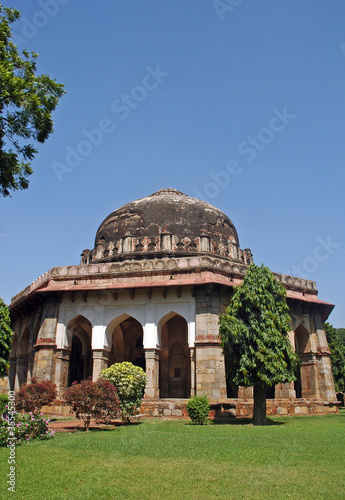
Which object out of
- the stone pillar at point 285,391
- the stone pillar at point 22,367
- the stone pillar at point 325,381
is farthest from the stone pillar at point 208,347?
the stone pillar at point 22,367

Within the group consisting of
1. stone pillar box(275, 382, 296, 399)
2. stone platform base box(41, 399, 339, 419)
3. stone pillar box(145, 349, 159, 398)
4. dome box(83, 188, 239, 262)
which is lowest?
stone platform base box(41, 399, 339, 419)

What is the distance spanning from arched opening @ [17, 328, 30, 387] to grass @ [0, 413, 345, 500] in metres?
12.8

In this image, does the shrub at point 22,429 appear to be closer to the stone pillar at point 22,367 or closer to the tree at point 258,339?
the tree at point 258,339

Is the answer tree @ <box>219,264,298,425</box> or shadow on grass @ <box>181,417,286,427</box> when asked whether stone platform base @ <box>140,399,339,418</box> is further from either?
tree @ <box>219,264,298,425</box>

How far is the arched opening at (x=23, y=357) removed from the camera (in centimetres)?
2158

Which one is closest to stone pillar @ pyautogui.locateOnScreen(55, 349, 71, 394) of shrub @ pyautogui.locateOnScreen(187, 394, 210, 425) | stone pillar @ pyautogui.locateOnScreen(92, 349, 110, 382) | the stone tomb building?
the stone tomb building

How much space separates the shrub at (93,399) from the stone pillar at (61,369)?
613 cm

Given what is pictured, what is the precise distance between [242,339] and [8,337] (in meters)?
7.50

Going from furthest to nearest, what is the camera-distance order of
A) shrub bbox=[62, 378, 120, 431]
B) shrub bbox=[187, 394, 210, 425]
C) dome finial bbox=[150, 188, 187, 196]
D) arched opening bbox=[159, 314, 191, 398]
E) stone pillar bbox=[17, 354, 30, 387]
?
dome finial bbox=[150, 188, 187, 196] → stone pillar bbox=[17, 354, 30, 387] → arched opening bbox=[159, 314, 191, 398] → shrub bbox=[187, 394, 210, 425] → shrub bbox=[62, 378, 120, 431]

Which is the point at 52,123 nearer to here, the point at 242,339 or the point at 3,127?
the point at 3,127

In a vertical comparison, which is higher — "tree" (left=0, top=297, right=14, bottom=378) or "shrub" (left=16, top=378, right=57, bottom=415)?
"tree" (left=0, top=297, right=14, bottom=378)

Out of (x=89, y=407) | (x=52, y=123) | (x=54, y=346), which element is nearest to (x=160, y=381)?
(x=54, y=346)

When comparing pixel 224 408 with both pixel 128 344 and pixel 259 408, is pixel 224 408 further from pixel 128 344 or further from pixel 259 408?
pixel 128 344

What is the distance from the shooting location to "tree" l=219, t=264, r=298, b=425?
1282 cm
